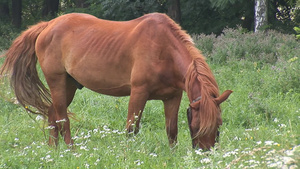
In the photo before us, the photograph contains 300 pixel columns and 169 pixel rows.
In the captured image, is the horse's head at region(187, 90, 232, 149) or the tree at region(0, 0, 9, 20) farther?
the tree at region(0, 0, 9, 20)

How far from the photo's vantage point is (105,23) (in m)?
6.09

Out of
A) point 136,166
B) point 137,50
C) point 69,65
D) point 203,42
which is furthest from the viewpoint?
point 203,42

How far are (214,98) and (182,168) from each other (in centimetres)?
83

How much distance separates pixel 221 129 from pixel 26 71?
2.74 metres

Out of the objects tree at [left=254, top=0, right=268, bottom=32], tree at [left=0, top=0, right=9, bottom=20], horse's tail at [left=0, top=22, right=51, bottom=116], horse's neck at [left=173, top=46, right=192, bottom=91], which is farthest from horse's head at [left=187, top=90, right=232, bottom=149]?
tree at [left=0, top=0, right=9, bottom=20]

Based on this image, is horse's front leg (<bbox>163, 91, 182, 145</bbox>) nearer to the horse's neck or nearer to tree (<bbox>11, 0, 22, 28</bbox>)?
the horse's neck

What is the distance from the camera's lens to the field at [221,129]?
419 centimetres

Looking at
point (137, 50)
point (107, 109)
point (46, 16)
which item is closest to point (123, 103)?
point (107, 109)

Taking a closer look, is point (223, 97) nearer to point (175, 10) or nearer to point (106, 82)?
point (106, 82)

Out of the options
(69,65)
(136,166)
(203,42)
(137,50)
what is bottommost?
(203,42)

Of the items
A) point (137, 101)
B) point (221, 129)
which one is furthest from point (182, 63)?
point (221, 129)

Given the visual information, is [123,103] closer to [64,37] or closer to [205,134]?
[64,37]

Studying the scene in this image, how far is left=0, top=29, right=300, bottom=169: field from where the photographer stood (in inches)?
165

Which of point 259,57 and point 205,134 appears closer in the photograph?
point 205,134
